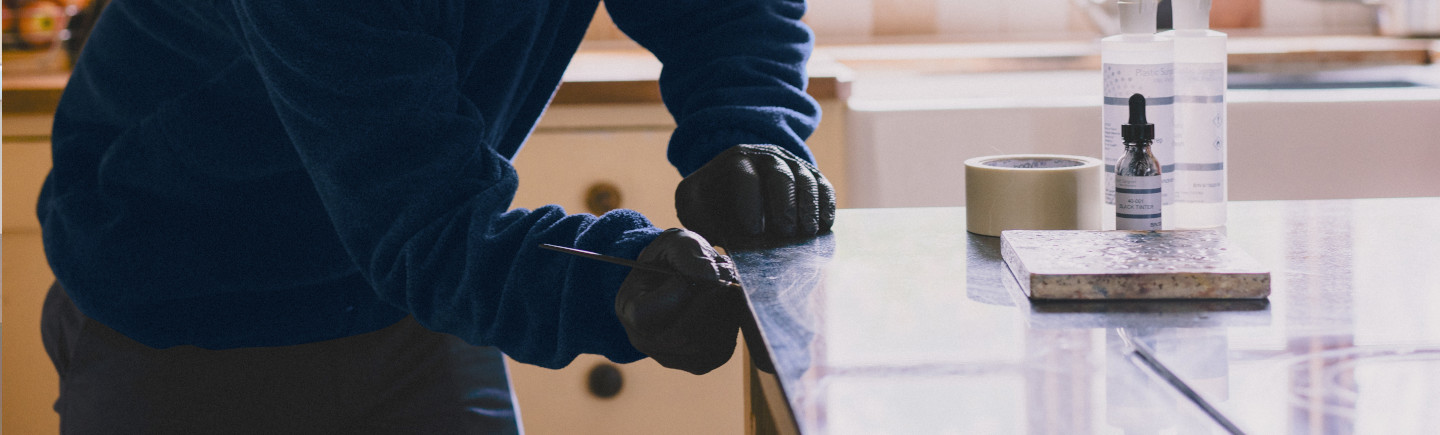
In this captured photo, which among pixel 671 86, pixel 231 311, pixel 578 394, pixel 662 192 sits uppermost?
pixel 671 86

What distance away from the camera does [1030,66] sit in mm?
1641

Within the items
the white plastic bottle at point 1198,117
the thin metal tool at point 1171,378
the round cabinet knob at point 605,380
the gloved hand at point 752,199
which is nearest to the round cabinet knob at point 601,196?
the round cabinet knob at point 605,380

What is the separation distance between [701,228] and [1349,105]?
1.06m

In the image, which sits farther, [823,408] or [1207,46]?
[1207,46]

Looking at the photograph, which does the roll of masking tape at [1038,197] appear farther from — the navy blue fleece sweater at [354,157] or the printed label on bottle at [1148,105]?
the navy blue fleece sweater at [354,157]

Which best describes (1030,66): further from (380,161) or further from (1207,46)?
(380,161)

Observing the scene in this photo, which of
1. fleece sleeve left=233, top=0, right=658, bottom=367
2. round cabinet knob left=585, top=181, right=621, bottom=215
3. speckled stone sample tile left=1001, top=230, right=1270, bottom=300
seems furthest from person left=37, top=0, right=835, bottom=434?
round cabinet knob left=585, top=181, right=621, bottom=215

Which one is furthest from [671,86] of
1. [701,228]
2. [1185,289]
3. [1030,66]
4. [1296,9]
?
[1296,9]

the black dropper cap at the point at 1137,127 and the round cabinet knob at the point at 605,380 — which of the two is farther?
the round cabinet knob at the point at 605,380

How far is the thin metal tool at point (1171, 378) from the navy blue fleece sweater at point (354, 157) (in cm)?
23

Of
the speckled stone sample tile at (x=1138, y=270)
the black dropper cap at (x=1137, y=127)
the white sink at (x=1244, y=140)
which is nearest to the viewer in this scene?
the speckled stone sample tile at (x=1138, y=270)

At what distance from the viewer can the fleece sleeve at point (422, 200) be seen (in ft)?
1.84

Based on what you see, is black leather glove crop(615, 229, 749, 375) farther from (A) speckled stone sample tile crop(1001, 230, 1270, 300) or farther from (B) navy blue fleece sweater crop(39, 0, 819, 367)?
(A) speckled stone sample tile crop(1001, 230, 1270, 300)

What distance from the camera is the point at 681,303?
52 cm
